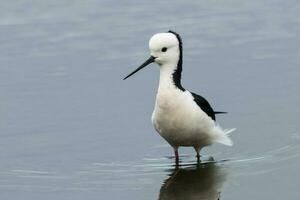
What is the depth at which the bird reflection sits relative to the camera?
30.8ft

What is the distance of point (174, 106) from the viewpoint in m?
10.3

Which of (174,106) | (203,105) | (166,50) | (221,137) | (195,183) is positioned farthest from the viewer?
(221,137)

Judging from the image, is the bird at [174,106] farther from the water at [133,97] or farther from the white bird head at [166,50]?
the water at [133,97]

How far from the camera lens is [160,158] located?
10945 mm

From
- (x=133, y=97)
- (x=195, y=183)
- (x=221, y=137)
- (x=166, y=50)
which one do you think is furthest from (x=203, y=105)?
(x=133, y=97)

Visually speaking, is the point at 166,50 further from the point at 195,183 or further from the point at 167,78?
the point at 195,183

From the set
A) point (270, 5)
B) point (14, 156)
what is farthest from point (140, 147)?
point (270, 5)

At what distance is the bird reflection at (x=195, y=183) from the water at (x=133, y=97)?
13 millimetres

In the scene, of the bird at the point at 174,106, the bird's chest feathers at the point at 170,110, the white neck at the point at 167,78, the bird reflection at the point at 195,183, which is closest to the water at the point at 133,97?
the bird reflection at the point at 195,183

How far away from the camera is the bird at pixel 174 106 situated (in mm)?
10305

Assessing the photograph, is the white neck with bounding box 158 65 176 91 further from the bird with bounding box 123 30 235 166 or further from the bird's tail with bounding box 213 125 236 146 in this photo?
the bird's tail with bounding box 213 125 236 146

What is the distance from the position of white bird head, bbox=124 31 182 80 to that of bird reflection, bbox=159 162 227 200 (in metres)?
1.10

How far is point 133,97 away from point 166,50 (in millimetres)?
2364

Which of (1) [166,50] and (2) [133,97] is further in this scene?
(2) [133,97]
